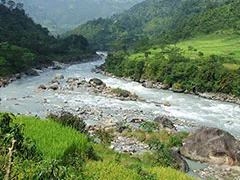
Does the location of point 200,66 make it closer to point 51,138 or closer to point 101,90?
point 101,90

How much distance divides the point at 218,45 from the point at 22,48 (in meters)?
41.3

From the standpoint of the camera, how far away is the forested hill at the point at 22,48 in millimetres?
39950

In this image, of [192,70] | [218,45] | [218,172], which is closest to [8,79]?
[192,70]

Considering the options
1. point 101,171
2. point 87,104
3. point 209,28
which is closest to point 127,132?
point 87,104

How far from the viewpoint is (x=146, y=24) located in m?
144

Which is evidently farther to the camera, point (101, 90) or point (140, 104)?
point (101, 90)

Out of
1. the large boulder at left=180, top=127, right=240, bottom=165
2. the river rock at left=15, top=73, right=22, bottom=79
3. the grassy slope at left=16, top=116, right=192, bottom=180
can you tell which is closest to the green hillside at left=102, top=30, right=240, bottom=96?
the river rock at left=15, top=73, right=22, bottom=79

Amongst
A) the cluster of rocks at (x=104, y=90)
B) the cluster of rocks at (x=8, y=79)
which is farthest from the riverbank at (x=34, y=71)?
the cluster of rocks at (x=104, y=90)

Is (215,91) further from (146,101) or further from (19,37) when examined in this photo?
(19,37)

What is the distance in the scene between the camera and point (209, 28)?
68812 mm

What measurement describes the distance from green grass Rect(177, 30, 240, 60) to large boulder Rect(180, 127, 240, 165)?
31.1m

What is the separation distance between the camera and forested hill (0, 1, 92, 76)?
39950 mm

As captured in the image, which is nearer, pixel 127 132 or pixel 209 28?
pixel 127 132

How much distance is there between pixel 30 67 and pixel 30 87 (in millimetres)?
14301
